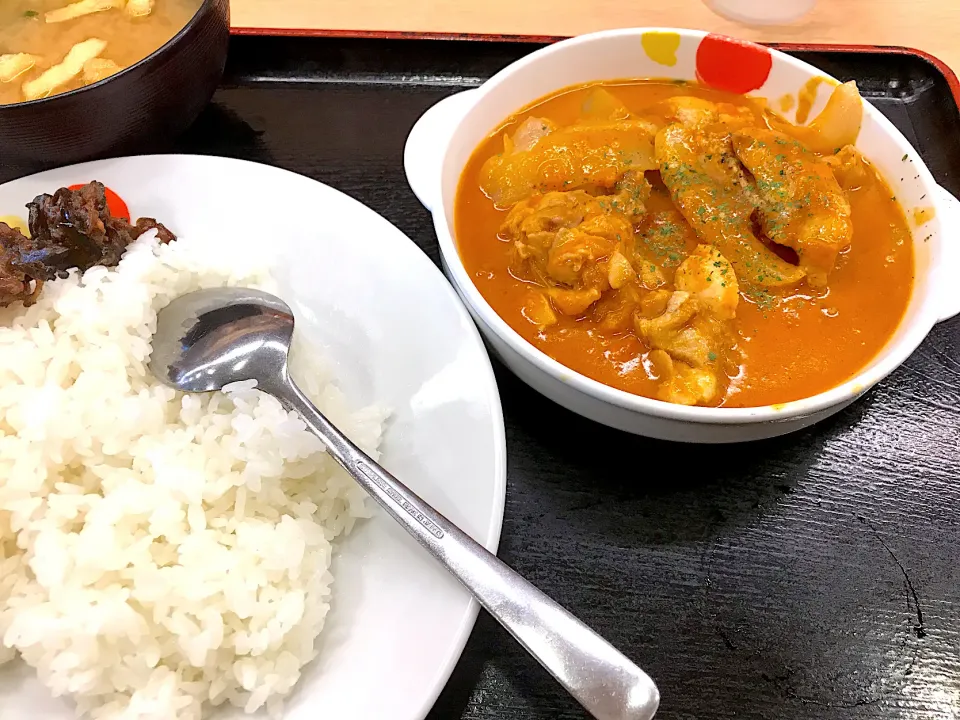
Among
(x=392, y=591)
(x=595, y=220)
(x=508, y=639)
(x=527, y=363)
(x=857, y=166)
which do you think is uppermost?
(x=857, y=166)

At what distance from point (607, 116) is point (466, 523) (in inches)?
50.5

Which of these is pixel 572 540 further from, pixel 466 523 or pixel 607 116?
pixel 607 116

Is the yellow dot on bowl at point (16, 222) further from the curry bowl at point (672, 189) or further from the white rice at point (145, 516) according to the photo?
the curry bowl at point (672, 189)

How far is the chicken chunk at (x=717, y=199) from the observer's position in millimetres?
1731

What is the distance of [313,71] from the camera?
2.44 meters

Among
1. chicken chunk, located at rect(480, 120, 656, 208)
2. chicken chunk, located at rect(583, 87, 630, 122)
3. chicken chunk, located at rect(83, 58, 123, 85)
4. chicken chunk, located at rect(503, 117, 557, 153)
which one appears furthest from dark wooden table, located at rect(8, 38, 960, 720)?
chicken chunk, located at rect(83, 58, 123, 85)

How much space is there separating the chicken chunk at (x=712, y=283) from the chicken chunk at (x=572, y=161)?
14.3 inches

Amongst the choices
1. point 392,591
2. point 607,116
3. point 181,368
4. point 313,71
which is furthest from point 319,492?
point 313,71

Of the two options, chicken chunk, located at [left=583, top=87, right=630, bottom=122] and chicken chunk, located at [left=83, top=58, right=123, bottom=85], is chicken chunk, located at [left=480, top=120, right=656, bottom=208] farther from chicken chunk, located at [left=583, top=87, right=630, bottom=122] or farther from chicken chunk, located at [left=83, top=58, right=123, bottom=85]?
chicken chunk, located at [left=83, top=58, right=123, bottom=85]

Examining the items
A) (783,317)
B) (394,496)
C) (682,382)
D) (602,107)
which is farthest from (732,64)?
(394,496)

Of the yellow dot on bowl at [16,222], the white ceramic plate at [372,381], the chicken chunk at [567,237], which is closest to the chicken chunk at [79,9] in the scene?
the white ceramic plate at [372,381]

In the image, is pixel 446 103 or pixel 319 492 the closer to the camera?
pixel 319 492

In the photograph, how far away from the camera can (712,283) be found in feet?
5.21

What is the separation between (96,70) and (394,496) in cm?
159
